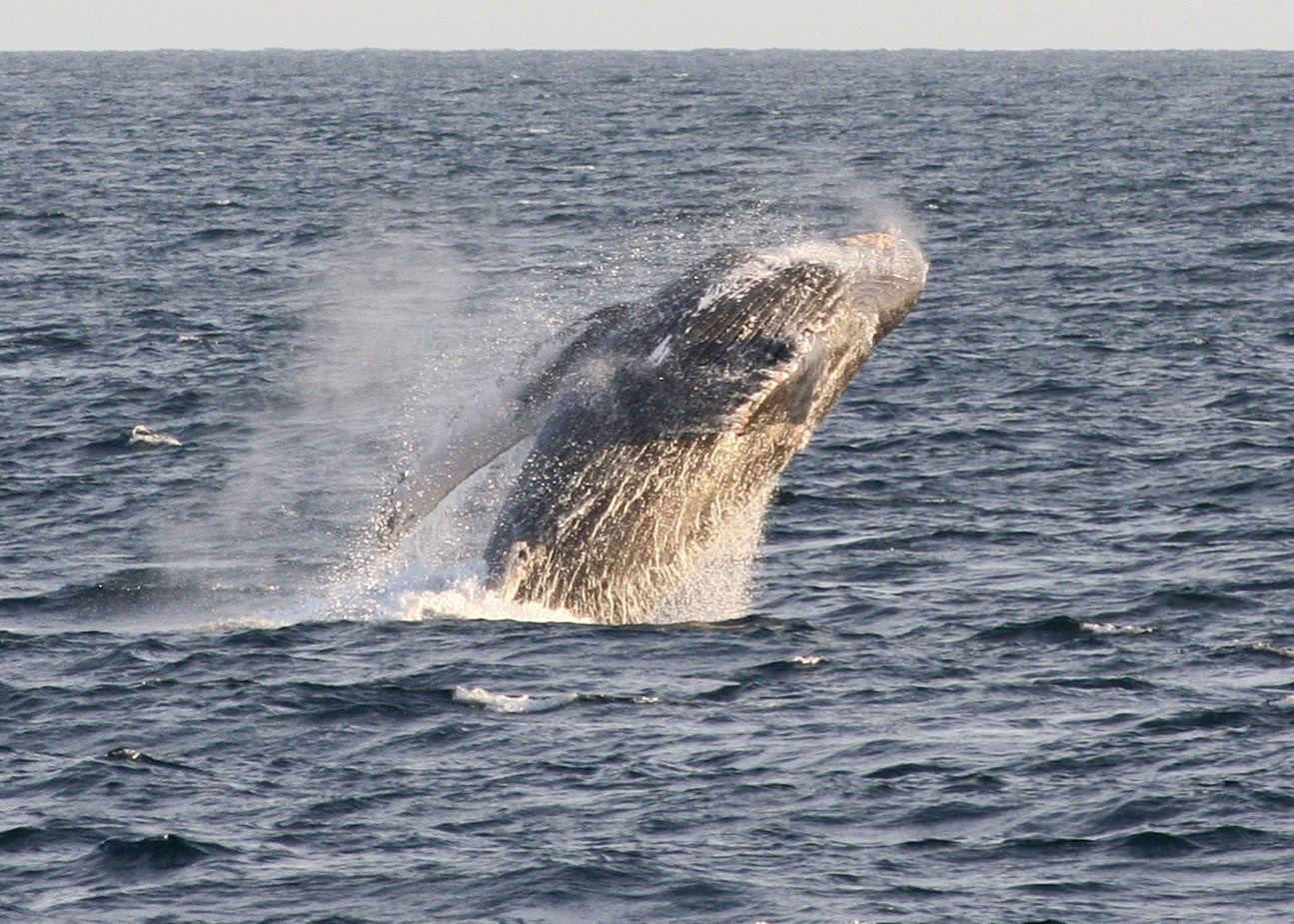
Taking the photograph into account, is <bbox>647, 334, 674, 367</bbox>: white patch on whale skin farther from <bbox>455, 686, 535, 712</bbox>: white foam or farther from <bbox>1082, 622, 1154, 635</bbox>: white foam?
<bbox>1082, 622, 1154, 635</bbox>: white foam

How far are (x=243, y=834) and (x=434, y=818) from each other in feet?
6.19

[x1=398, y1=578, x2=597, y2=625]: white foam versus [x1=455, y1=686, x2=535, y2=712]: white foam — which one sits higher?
[x1=398, y1=578, x2=597, y2=625]: white foam

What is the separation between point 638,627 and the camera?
27578mm

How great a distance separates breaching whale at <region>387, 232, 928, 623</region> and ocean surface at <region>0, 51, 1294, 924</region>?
0.90 meters

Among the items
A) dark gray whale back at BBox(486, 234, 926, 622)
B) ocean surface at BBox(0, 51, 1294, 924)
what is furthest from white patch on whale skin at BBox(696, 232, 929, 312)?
ocean surface at BBox(0, 51, 1294, 924)

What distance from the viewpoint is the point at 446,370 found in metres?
53.8

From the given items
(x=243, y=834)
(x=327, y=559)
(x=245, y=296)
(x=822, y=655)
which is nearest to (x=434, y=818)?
(x=243, y=834)

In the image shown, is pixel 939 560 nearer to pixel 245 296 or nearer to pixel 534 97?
pixel 245 296

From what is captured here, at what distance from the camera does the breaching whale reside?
23.3 meters

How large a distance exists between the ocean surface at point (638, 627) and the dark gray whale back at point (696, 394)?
1189mm

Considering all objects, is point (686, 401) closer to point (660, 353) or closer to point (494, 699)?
point (660, 353)

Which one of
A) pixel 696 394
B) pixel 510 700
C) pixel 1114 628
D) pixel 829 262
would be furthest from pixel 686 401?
pixel 1114 628

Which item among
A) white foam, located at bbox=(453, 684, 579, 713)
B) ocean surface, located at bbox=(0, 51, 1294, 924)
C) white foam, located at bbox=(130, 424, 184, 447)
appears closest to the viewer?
ocean surface, located at bbox=(0, 51, 1294, 924)

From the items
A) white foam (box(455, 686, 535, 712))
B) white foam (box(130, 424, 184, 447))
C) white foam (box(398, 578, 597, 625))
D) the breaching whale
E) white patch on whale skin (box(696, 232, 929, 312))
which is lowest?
white foam (box(130, 424, 184, 447))
